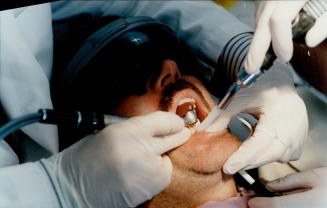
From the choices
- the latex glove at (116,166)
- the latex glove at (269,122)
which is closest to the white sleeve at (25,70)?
the latex glove at (116,166)

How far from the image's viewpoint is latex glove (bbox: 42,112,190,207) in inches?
40.8

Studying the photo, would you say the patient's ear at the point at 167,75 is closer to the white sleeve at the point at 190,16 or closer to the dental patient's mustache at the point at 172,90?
the dental patient's mustache at the point at 172,90

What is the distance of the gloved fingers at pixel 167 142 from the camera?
3.49 feet

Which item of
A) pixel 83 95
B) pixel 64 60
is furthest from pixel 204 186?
pixel 64 60

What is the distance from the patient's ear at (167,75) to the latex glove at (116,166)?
0.60 ft

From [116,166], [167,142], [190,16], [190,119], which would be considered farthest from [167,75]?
[190,16]

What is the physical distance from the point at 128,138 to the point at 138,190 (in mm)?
147

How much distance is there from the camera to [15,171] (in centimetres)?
102

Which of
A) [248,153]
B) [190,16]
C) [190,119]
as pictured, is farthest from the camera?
[190,16]

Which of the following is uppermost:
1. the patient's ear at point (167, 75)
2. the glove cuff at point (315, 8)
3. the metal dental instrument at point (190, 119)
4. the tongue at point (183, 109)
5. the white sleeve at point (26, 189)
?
the glove cuff at point (315, 8)

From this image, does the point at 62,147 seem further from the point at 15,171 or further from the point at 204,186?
the point at 204,186

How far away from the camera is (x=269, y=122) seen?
1186mm

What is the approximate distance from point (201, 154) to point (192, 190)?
12 cm

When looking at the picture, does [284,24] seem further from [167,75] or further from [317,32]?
[167,75]
